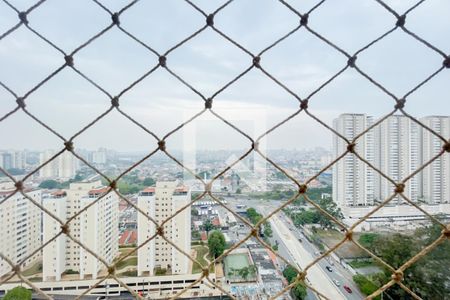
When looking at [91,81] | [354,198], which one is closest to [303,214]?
[354,198]

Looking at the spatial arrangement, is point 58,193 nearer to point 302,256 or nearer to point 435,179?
point 302,256

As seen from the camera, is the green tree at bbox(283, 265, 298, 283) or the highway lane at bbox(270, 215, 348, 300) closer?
the green tree at bbox(283, 265, 298, 283)

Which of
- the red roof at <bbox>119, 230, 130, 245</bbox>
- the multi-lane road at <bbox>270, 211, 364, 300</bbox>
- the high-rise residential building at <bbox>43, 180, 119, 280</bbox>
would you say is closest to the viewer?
the high-rise residential building at <bbox>43, 180, 119, 280</bbox>

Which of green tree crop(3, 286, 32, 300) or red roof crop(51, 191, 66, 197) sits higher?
red roof crop(51, 191, 66, 197)

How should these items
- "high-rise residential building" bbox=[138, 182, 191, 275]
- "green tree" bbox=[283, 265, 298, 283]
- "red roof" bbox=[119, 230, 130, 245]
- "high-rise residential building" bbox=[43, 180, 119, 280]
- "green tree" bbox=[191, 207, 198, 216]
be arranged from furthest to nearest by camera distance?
"green tree" bbox=[191, 207, 198, 216], "red roof" bbox=[119, 230, 130, 245], "high-rise residential building" bbox=[138, 182, 191, 275], "high-rise residential building" bbox=[43, 180, 119, 280], "green tree" bbox=[283, 265, 298, 283]

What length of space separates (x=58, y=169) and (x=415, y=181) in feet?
5.06

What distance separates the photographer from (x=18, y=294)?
1127 millimetres

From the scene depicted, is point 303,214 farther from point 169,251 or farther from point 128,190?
point 128,190

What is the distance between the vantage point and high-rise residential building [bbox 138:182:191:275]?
1.37 metres

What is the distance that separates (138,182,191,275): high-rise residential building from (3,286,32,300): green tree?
1.36ft

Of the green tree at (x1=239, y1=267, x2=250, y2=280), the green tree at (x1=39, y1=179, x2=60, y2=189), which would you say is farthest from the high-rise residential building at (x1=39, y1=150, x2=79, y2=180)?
the green tree at (x1=239, y1=267, x2=250, y2=280)

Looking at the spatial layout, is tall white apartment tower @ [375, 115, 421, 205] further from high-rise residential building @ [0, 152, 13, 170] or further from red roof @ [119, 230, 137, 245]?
high-rise residential building @ [0, 152, 13, 170]


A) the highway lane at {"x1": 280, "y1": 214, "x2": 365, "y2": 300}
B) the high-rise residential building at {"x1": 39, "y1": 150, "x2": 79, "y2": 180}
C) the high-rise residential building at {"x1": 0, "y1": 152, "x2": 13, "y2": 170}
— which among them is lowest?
the highway lane at {"x1": 280, "y1": 214, "x2": 365, "y2": 300}

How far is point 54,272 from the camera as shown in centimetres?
138
